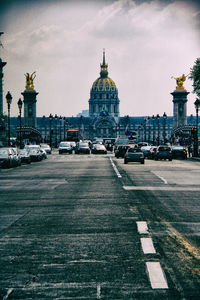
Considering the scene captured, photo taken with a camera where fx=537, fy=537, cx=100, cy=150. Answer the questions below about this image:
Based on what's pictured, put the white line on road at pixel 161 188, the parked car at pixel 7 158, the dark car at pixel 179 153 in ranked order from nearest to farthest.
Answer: the white line on road at pixel 161 188 → the parked car at pixel 7 158 → the dark car at pixel 179 153

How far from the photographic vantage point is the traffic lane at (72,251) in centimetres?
574

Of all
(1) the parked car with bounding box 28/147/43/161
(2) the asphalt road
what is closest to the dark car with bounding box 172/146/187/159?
(1) the parked car with bounding box 28/147/43/161

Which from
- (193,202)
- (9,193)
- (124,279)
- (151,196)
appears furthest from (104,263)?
(9,193)

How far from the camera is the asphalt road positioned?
568 centimetres

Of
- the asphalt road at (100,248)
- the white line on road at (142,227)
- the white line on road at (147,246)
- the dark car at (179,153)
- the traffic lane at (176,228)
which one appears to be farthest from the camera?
the dark car at (179,153)

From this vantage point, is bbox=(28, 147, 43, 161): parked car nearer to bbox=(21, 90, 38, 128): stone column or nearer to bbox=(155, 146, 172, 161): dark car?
bbox=(155, 146, 172, 161): dark car

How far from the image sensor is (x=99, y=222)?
10.4 meters

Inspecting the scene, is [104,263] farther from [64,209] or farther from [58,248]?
[64,209]

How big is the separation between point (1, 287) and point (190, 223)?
208 inches

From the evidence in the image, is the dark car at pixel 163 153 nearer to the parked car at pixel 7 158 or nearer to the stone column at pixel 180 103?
the parked car at pixel 7 158

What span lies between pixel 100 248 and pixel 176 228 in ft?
7.45

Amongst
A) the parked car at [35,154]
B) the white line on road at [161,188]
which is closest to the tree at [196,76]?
the parked car at [35,154]

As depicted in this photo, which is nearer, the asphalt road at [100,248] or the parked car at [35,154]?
the asphalt road at [100,248]

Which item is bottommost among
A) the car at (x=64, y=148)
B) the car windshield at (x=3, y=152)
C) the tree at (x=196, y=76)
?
the car at (x=64, y=148)
